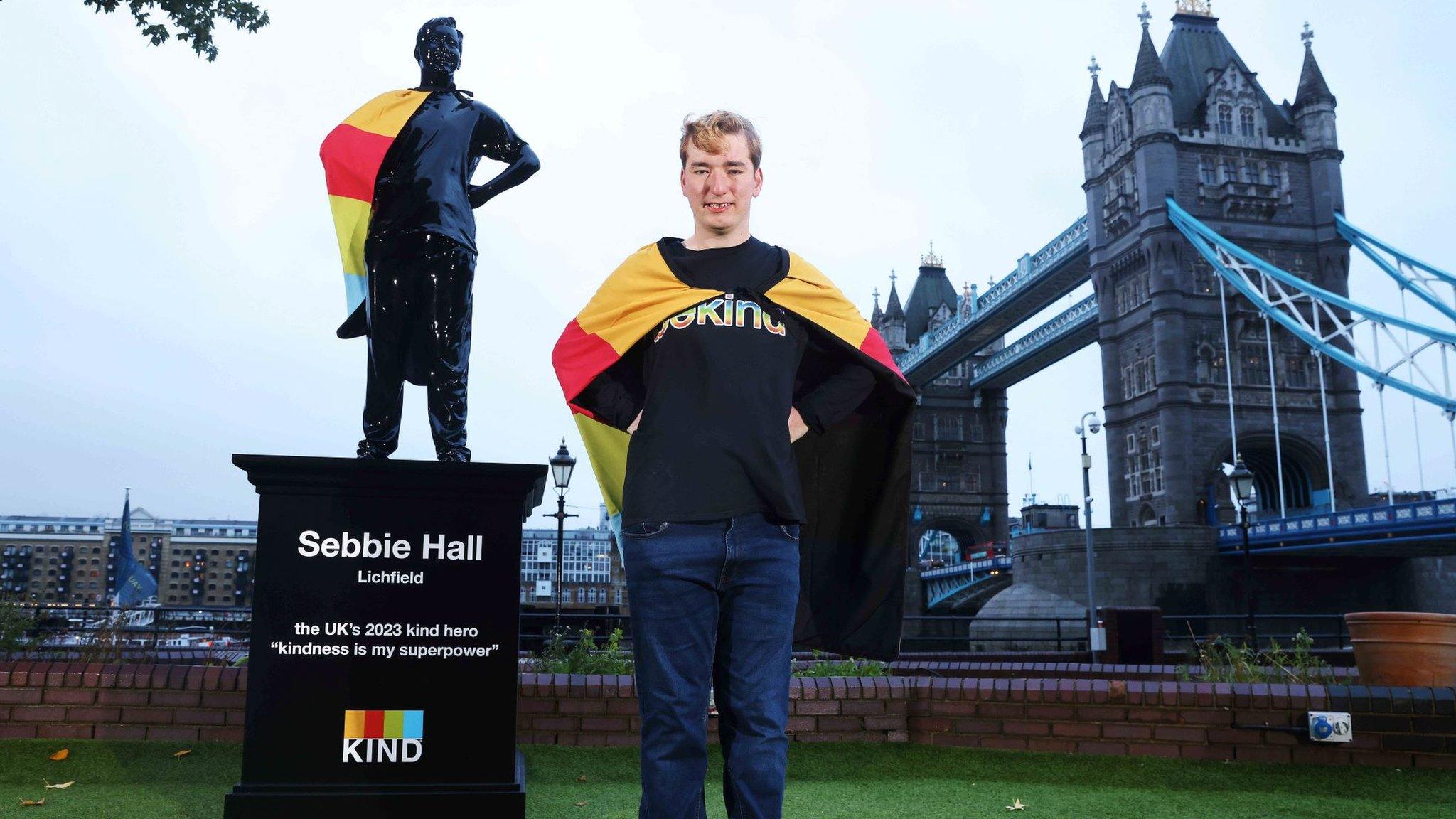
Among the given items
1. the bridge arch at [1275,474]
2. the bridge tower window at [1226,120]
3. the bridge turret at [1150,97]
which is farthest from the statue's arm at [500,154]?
the bridge tower window at [1226,120]

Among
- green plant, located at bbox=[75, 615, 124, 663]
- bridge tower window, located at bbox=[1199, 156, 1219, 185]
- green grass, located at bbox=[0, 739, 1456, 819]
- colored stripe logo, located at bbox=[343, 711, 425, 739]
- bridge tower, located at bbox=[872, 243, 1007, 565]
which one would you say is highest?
bridge tower window, located at bbox=[1199, 156, 1219, 185]

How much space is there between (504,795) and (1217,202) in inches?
2091

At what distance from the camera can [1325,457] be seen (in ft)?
157

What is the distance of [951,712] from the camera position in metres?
6.07

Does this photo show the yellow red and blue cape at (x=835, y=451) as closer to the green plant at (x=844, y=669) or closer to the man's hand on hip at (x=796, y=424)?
the man's hand on hip at (x=796, y=424)

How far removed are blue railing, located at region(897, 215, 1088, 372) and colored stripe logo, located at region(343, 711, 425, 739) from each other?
56872 millimetres

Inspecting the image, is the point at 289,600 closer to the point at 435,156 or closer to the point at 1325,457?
the point at 435,156

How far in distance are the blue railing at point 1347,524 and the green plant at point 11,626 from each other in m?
36.2

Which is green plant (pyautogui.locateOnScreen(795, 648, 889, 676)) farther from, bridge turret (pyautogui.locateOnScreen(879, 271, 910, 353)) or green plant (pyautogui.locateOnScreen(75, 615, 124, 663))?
bridge turret (pyautogui.locateOnScreen(879, 271, 910, 353))

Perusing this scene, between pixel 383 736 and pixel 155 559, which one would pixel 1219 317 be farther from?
pixel 155 559

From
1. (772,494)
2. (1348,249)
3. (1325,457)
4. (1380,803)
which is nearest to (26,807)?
(772,494)

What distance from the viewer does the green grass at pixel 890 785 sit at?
444 cm

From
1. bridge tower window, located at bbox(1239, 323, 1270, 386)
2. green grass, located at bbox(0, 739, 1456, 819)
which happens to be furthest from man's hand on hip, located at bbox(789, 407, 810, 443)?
bridge tower window, located at bbox(1239, 323, 1270, 386)

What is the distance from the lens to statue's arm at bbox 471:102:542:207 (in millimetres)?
5070
